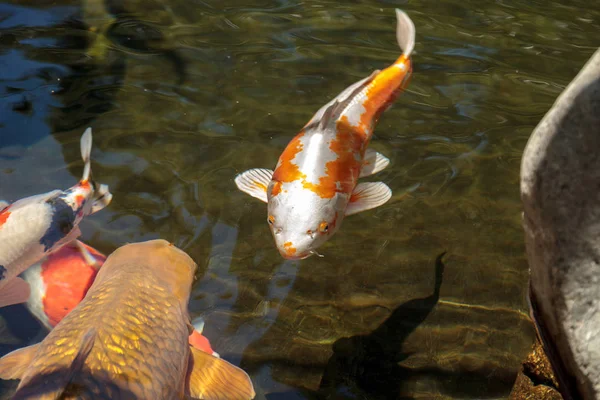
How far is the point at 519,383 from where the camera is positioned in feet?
10.4

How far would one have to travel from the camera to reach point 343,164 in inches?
152

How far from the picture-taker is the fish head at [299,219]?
3.51 meters

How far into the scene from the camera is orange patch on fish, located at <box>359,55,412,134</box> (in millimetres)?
4297

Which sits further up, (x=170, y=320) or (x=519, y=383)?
(x=519, y=383)

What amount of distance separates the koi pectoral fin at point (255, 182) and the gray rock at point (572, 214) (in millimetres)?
1984

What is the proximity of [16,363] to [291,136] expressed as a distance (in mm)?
3118

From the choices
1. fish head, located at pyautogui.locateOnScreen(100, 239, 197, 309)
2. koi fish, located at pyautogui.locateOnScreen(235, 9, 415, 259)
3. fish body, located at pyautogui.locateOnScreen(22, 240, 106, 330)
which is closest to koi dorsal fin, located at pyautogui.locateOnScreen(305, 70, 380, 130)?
koi fish, located at pyautogui.locateOnScreen(235, 9, 415, 259)

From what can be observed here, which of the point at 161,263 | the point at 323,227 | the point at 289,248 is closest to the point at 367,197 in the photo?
the point at 323,227

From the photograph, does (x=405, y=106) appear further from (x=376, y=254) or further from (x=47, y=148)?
(x=47, y=148)

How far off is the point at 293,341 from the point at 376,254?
1.06 m

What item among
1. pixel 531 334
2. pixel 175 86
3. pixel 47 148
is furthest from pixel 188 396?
pixel 175 86

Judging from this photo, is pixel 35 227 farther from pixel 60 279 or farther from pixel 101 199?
pixel 101 199

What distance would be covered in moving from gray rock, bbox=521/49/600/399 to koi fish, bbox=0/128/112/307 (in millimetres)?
3176

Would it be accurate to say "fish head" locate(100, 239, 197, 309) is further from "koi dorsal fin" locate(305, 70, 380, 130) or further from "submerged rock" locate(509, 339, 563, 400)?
"submerged rock" locate(509, 339, 563, 400)
